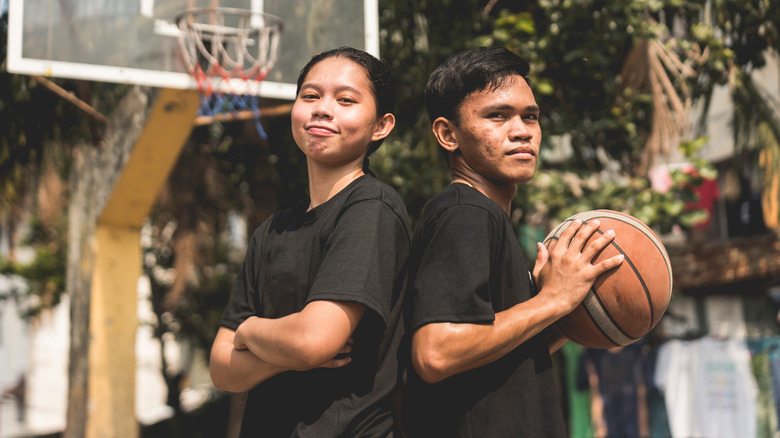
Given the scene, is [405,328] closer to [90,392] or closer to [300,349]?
[300,349]

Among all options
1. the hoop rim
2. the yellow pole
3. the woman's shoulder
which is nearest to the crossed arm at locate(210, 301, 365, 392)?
the woman's shoulder

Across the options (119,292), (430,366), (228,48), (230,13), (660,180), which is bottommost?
(119,292)

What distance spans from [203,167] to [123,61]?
3.41 meters

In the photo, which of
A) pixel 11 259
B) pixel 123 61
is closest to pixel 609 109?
pixel 123 61

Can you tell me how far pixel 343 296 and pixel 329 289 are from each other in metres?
0.04

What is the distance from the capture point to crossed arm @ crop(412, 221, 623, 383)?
179 cm

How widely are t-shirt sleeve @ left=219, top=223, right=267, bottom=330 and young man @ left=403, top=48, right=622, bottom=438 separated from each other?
0.45 metres

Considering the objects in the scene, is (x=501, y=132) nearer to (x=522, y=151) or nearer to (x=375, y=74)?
(x=522, y=151)

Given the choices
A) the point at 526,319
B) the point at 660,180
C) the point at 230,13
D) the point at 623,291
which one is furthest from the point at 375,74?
the point at 660,180

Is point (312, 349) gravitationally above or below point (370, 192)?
below

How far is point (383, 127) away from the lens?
6.99 ft

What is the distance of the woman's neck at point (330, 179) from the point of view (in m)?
2.08

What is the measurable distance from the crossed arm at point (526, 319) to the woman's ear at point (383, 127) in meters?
0.54

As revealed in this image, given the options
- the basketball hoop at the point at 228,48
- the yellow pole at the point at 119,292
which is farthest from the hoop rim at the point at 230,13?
the yellow pole at the point at 119,292
